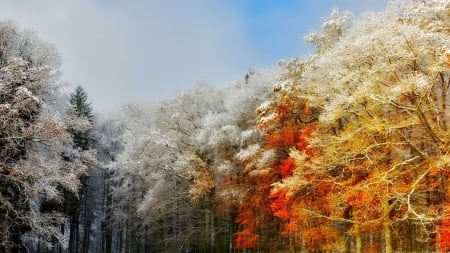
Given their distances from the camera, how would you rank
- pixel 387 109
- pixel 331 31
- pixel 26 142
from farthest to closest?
pixel 331 31
pixel 26 142
pixel 387 109

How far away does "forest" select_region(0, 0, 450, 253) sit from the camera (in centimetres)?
2000

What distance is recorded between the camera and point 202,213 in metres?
41.4

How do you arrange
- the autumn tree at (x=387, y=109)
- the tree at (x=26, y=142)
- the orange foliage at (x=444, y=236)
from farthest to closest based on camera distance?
1. the tree at (x=26, y=142)
2. the orange foliage at (x=444, y=236)
3. the autumn tree at (x=387, y=109)

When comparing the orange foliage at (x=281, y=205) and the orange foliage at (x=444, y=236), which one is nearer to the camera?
the orange foliage at (x=444, y=236)

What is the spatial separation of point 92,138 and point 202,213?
17.7 m

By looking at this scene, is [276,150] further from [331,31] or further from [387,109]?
[387,109]

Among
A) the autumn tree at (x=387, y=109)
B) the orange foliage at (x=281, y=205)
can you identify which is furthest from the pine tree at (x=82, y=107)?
the autumn tree at (x=387, y=109)

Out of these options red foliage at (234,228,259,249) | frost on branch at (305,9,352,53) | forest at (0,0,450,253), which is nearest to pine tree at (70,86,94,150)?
forest at (0,0,450,253)

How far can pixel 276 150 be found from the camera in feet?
107

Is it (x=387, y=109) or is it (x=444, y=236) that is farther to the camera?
(x=387, y=109)

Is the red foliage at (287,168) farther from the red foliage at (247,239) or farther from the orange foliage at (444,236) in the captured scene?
the orange foliage at (444,236)

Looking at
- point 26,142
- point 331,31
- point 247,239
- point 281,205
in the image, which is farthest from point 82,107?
point 331,31

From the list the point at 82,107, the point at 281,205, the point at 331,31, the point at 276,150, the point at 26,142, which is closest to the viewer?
the point at 26,142

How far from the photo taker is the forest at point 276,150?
20000 mm
